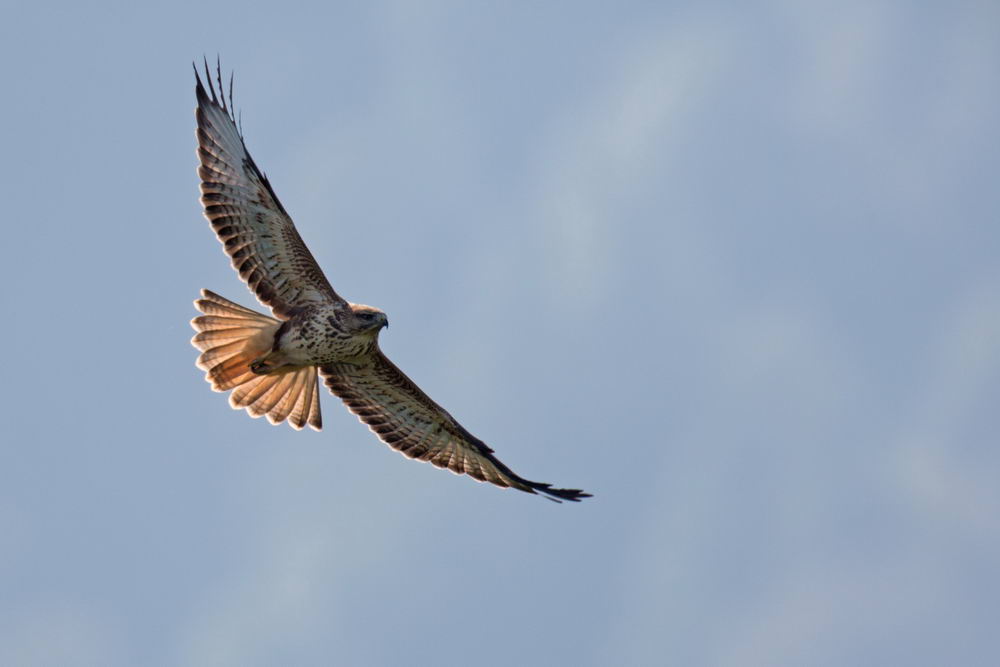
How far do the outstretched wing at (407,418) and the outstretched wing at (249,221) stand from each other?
90 cm

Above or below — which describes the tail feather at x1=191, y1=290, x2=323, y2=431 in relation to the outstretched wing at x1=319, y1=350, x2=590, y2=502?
below

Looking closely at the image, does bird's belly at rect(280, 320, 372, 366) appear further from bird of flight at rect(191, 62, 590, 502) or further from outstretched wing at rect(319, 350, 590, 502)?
outstretched wing at rect(319, 350, 590, 502)

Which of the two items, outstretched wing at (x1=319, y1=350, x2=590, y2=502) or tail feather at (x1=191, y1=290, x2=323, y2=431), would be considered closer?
tail feather at (x1=191, y1=290, x2=323, y2=431)

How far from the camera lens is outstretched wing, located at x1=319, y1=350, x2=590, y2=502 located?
545 inches

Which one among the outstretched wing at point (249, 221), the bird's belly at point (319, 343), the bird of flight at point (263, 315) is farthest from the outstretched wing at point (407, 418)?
the outstretched wing at point (249, 221)

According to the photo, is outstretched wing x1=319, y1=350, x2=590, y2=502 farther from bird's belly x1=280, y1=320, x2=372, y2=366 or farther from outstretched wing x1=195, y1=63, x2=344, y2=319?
outstretched wing x1=195, y1=63, x2=344, y2=319

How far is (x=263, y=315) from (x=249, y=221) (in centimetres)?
84

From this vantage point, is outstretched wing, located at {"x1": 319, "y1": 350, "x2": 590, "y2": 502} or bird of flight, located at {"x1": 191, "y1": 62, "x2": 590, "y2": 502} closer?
bird of flight, located at {"x1": 191, "y1": 62, "x2": 590, "y2": 502}

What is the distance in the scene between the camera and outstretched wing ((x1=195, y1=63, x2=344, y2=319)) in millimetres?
13258

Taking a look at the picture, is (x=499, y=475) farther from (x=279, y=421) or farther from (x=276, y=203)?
(x=276, y=203)

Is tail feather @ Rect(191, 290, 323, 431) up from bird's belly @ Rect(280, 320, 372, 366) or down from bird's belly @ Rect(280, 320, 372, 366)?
down

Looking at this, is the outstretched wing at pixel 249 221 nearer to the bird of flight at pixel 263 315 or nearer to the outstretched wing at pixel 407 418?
the bird of flight at pixel 263 315

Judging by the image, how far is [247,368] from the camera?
44.8 feet

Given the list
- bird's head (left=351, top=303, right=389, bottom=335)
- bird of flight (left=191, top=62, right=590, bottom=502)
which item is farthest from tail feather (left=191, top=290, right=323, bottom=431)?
bird's head (left=351, top=303, right=389, bottom=335)
